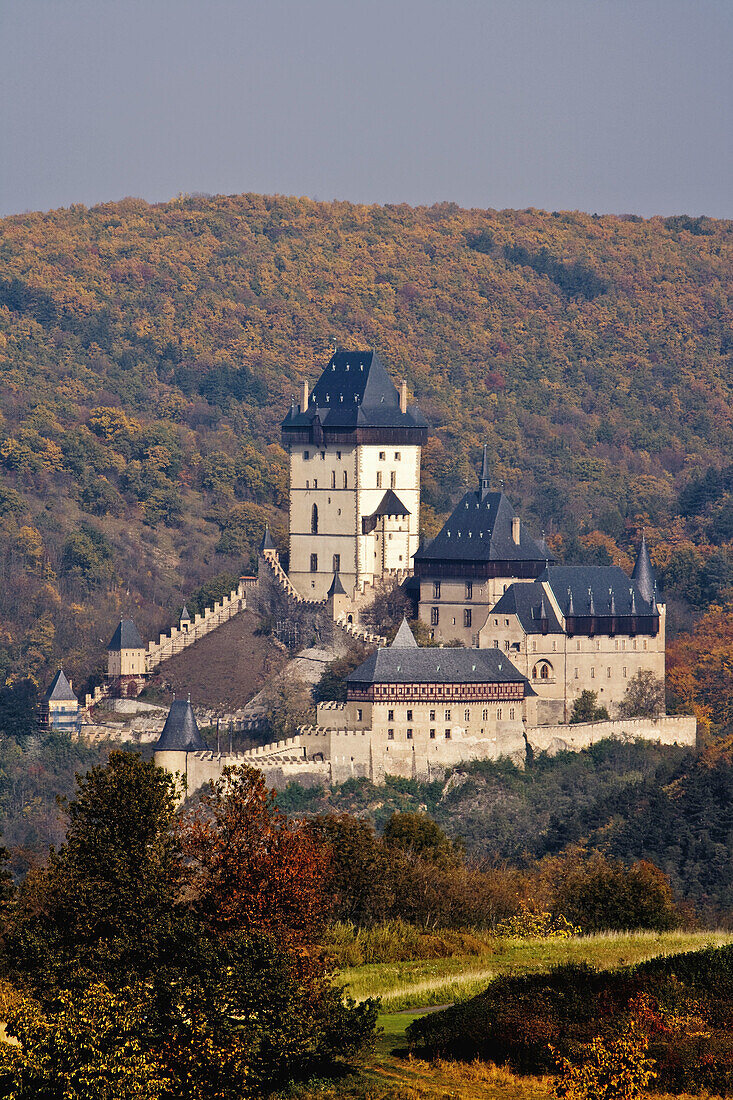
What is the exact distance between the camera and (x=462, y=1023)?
26938 mm

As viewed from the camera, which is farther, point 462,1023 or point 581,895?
point 581,895

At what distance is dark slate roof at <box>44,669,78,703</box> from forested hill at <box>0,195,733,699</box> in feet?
7.27

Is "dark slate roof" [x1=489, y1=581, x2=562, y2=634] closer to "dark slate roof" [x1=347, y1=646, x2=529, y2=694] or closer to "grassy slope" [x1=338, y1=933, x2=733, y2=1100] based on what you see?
"dark slate roof" [x1=347, y1=646, x2=529, y2=694]

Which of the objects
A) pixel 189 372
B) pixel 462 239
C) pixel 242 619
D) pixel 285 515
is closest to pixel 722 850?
pixel 242 619

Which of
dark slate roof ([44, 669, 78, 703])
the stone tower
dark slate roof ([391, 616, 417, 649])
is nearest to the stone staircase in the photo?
the stone tower

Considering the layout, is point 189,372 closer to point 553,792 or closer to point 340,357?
point 340,357

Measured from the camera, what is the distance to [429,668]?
7256 centimetres

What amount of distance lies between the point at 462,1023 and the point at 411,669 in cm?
4566

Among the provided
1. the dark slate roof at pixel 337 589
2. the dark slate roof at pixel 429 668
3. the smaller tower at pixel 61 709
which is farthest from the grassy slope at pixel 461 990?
the smaller tower at pixel 61 709

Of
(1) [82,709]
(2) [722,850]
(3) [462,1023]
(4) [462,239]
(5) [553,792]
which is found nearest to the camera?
(3) [462,1023]

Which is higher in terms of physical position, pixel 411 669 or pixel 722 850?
pixel 411 669

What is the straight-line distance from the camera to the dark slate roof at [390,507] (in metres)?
82.8

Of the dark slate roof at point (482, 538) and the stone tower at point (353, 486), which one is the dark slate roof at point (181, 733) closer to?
the stone tower at point (353, 486)

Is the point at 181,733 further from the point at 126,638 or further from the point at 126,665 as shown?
the point at 126,638
